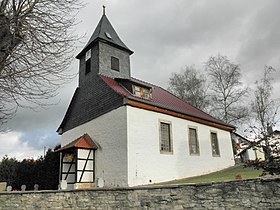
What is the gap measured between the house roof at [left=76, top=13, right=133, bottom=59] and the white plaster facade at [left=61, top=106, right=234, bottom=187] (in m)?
5.24

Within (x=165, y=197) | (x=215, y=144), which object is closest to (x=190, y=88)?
(x=215, y=144)

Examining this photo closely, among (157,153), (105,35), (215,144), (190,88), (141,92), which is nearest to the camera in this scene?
(157,153)

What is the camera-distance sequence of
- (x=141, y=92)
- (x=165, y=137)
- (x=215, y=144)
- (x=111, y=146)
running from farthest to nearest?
(x=215, y=144) < (x=141, y=92) < (x=165, y=137) < (x=111, y=146)

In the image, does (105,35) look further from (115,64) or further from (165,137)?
(165,137)

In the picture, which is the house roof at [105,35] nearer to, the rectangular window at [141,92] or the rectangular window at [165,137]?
the rectangular window at [141,92]

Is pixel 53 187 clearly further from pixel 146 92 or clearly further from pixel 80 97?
pixel 146 92

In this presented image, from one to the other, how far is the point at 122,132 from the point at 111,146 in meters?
1.07

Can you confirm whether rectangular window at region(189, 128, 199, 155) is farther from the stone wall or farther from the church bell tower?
the stone wall

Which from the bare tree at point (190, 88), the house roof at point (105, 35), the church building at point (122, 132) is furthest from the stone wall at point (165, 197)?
the bare tree at point (190, 88)

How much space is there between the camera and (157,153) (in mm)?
12680

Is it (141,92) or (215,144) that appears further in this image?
(215,144)

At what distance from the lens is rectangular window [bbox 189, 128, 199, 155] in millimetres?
15067

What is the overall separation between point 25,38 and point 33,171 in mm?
12114

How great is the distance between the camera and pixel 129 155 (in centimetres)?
1148
